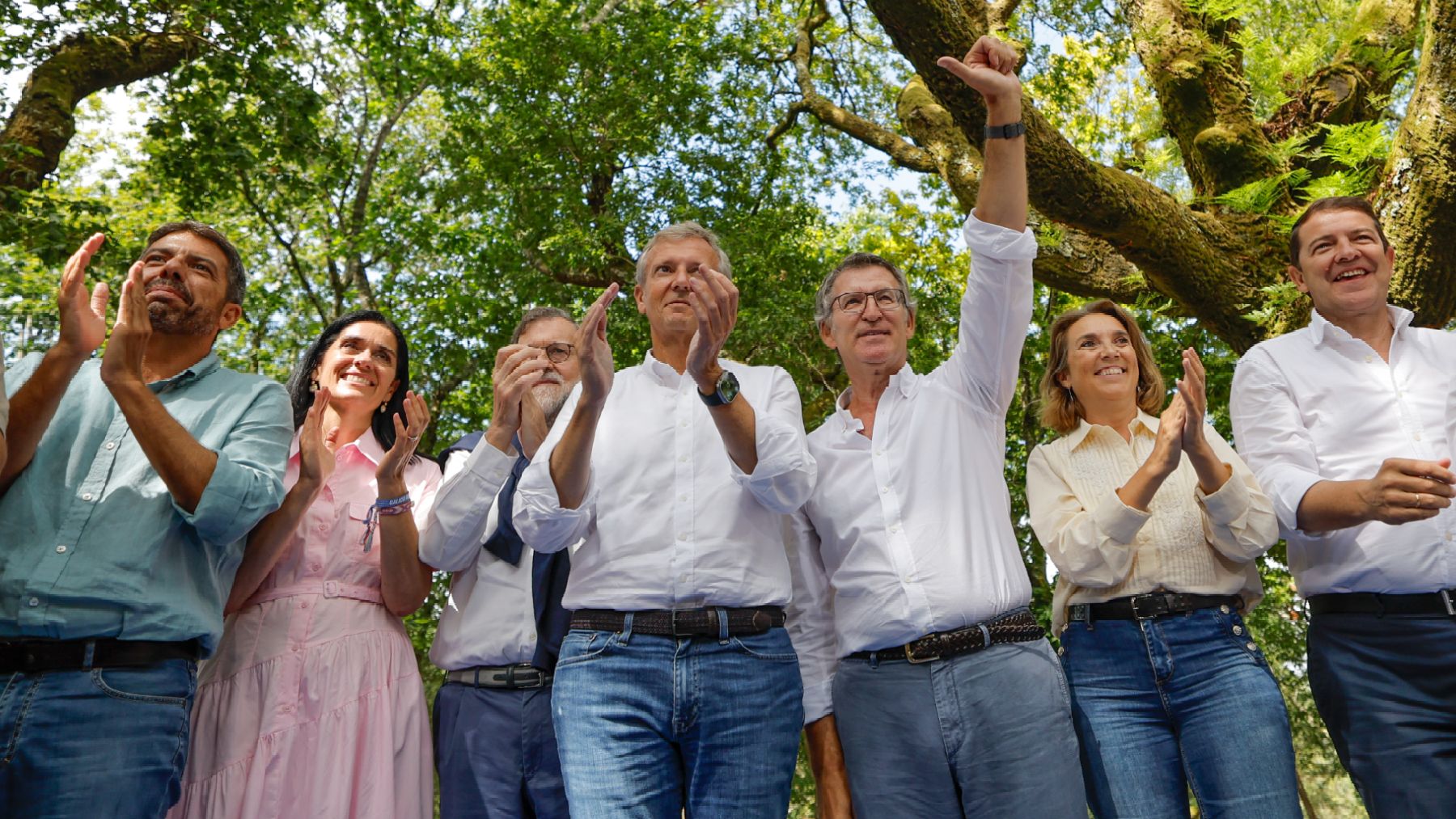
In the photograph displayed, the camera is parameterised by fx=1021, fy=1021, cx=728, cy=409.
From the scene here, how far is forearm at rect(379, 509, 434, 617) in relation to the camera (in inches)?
119

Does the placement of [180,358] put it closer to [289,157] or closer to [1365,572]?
[1365,572]

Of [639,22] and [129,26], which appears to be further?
[639,22]

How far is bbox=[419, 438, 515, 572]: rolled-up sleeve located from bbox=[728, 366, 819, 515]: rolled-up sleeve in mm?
757

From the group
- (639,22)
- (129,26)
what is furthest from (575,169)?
(129,26)

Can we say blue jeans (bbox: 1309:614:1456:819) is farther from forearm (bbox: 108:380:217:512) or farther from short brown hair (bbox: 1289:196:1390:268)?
forearm (bbox: 108:380:217:512)

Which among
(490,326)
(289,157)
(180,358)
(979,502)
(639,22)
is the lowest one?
(979,502)

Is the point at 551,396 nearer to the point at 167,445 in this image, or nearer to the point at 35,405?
the point at 167,445

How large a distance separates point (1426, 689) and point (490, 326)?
10.4 metres

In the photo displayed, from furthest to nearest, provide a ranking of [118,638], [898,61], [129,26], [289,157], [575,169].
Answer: [898,61], [575,169], [289,157], [129,26], [118,638]

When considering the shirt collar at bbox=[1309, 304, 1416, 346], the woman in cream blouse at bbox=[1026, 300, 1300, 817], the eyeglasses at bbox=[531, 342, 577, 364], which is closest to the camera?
the woman in cream blouse at bbox=[1026, 300, 1300, 817]

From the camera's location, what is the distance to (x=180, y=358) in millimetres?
3021

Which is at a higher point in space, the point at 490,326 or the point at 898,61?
the point at 898,61

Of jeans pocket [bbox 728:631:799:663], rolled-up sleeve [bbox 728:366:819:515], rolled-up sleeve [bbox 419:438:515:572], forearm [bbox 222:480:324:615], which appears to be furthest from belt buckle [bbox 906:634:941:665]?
forearm [bbox 222:480:324:615]

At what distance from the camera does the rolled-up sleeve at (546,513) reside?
2615 millimetres
